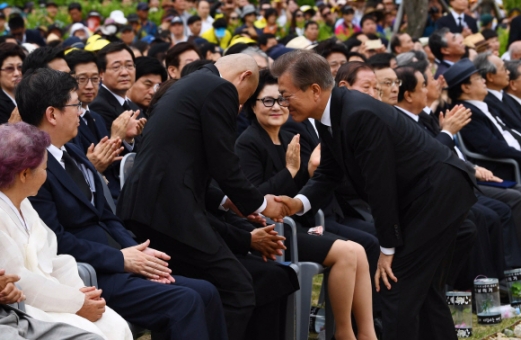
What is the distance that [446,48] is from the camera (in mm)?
10836

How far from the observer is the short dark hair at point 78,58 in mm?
6883

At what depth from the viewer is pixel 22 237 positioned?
13.2 ft

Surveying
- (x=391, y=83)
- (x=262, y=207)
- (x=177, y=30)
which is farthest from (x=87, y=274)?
(x=177, y=30)

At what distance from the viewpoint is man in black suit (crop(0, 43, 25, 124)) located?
22.7ft

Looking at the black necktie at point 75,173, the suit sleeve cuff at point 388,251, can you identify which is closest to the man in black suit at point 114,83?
the black necktie at point 75,173

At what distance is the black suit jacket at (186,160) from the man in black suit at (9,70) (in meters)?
2.57

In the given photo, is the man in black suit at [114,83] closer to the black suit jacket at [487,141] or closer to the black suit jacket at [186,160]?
the black suit jacket at [186,160]

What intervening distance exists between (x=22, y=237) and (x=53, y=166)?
63 cm

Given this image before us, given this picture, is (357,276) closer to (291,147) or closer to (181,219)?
(291,147)

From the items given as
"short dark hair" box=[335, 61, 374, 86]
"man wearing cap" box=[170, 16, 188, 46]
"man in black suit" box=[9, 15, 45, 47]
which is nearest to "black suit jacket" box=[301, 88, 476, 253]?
"short dark hair" box=[335, 61, 374, 86]

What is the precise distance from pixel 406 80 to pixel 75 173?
3.49 meters

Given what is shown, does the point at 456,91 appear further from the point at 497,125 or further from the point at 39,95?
the point at 39,95

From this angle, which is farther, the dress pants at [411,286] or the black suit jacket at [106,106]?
the black suit jacket at [106,106]

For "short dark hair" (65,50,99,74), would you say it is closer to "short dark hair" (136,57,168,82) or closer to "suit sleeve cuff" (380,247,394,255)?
"short dark hair" (136,57,168,82)
